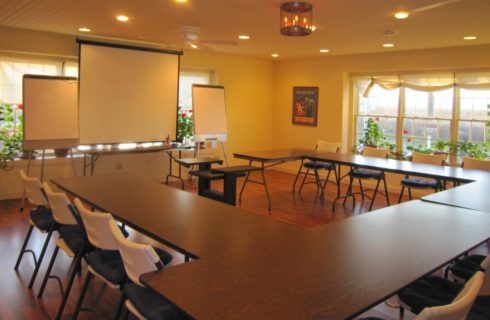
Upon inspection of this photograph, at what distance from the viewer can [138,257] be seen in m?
1.93

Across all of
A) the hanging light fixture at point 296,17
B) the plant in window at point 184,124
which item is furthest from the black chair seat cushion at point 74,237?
the plant in window at point 184,124

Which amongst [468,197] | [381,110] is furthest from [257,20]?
[381,110]

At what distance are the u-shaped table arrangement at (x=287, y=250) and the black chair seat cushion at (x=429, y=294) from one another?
25cm

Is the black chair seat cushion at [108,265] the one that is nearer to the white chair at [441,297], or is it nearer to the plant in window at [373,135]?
the white chair at [441,297]

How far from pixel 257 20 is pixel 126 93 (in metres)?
3.03

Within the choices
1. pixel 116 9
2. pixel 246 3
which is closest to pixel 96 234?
pixel 246 3

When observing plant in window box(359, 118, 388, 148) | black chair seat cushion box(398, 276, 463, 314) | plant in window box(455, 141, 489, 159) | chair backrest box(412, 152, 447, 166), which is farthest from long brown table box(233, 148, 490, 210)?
black chair seat cushion box(398, 276, 463, 314)

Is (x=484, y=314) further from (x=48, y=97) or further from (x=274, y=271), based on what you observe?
(x=48, y=97)

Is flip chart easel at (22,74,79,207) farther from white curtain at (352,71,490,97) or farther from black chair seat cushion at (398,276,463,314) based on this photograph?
black chair seat cushion at (398,276,463,314)

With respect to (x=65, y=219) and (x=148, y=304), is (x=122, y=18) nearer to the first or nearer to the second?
(x=65, y=219)

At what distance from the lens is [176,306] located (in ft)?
4.85

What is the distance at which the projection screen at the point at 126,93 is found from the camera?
21.2ft

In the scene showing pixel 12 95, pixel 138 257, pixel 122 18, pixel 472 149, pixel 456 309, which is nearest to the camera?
pixel 456 309

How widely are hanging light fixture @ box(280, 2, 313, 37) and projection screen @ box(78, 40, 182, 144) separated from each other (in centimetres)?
367
